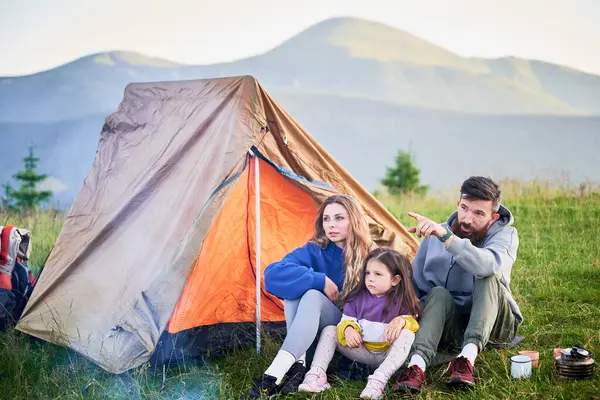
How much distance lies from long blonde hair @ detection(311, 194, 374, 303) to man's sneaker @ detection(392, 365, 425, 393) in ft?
1.84

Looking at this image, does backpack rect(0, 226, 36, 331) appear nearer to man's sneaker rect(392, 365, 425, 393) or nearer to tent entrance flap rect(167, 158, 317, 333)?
tent entrance flap rect(167, 158, 317, 333)

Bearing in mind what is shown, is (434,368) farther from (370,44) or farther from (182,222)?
(370,44)

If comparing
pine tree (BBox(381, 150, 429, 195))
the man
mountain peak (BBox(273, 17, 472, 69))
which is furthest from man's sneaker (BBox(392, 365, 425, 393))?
mountain peak (BBox(273, 17, 472, 69))

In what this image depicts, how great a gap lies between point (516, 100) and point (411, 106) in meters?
8.15

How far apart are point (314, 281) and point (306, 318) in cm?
22

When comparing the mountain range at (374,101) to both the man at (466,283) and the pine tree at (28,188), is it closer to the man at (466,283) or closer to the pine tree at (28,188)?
the pine tree at (28,188)

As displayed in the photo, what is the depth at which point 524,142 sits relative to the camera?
102 ft

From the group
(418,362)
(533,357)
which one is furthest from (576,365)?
(418,362)

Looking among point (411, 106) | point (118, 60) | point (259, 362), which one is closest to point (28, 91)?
point (118, 60)

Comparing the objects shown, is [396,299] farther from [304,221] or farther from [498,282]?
[304,221]

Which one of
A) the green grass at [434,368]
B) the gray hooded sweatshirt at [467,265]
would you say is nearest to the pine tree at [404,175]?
the green grass at [434,368]

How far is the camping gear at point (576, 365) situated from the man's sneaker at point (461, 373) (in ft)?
1.50

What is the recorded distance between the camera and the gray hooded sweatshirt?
323cm

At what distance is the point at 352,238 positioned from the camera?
3.60 meters
